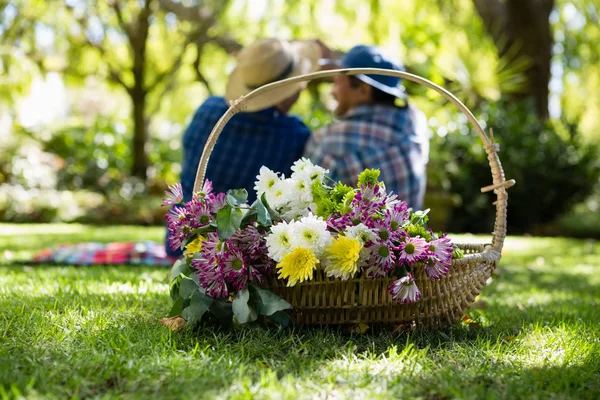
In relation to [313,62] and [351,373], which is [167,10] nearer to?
[313,62]

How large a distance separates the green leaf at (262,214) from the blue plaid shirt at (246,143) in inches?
58.0

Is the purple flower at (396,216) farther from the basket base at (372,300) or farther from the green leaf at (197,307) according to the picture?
the green leaf at (197,307)

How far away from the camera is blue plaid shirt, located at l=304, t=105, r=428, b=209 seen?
10.2ft

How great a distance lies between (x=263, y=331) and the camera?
1915mm

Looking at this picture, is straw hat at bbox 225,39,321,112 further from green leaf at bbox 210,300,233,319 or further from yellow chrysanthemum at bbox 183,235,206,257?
green leaf at bbox 210,300,233,319

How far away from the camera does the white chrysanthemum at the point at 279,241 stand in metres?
1.81

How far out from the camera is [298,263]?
1.79 metres

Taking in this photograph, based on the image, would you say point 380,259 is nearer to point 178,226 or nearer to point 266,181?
point 266,181

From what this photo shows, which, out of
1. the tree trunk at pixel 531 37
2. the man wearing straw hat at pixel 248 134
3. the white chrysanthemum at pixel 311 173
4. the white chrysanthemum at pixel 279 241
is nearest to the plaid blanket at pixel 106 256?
the man wearing straw hat at pixel 248 134

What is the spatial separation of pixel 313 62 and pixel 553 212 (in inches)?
238

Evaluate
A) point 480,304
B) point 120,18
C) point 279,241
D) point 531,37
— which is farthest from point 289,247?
point 531,37

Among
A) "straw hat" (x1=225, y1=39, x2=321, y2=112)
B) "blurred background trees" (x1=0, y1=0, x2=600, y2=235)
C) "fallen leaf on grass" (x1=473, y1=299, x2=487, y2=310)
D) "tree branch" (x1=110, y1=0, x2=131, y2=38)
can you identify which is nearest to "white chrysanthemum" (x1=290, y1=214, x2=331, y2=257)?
"fallen leaf on grass" (x1=473, y1=299, x2=487, y2=310)

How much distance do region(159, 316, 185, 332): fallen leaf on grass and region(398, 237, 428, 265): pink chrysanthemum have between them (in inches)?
26.4

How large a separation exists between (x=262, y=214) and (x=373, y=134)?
4.52 ft
